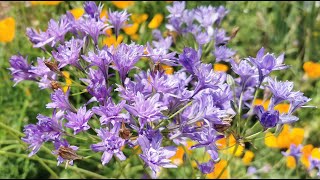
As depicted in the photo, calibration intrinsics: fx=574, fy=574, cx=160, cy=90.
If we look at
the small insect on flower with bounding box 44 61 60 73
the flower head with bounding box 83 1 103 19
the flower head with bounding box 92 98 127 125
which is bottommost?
the flower head with bounding box 92 98 127 125

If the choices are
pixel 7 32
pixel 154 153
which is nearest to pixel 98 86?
pixel 154 153

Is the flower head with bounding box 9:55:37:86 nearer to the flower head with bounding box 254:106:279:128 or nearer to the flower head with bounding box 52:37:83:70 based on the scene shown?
the flower head with bounding box 52:37:83:70

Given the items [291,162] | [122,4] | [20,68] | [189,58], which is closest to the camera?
[189,58]

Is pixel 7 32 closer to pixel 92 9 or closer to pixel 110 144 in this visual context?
pixel 92 9

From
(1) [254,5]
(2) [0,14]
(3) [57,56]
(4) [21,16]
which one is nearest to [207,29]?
(3) [57,56]

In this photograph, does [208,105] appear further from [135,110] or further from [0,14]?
[0,14]

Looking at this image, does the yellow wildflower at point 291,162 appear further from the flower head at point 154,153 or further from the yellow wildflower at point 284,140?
the flower head at point 154,153

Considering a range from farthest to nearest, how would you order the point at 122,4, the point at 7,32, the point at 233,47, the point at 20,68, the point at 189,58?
the point at 233,47 < the point at 122,4 < the point at 7,32 < the point at 20,68 < the point at 189,58

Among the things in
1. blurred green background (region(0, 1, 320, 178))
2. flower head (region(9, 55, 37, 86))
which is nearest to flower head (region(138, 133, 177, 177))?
flower head (region(9, 55, 37, 86))

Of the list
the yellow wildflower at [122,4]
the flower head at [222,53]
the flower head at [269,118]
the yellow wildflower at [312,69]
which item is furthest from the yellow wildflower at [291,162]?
the flower head at [269,118]
